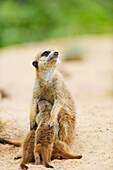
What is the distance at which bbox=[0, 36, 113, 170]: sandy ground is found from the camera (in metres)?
3.54

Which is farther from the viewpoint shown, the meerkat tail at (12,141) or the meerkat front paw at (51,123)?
the meerkat tail at (12,141)

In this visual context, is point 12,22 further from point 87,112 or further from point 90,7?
point 87,112

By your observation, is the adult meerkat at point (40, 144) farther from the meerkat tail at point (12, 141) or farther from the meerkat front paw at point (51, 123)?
the meerkat tail at point (12, 141)

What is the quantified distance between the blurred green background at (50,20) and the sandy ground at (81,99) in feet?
4.52

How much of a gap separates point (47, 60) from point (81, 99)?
2.85 m

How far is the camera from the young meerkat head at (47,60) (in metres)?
3.76

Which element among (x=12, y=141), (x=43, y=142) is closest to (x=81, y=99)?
(x=12, y=141)

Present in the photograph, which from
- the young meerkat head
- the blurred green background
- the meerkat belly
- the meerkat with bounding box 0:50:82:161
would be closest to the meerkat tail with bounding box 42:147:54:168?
the meerkat with bounding box 0:50:82:161

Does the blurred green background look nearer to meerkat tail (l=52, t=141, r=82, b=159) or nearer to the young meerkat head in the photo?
the young meerkat head

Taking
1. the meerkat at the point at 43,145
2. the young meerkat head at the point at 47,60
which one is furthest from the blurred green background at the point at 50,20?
the meerkat at the point at 43,145

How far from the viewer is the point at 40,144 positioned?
3441 millimetres

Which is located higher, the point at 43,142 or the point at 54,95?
the point at 54,95

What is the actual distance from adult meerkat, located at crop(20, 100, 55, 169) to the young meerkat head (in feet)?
1.93

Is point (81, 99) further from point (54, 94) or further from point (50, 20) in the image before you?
point (50, 20)
